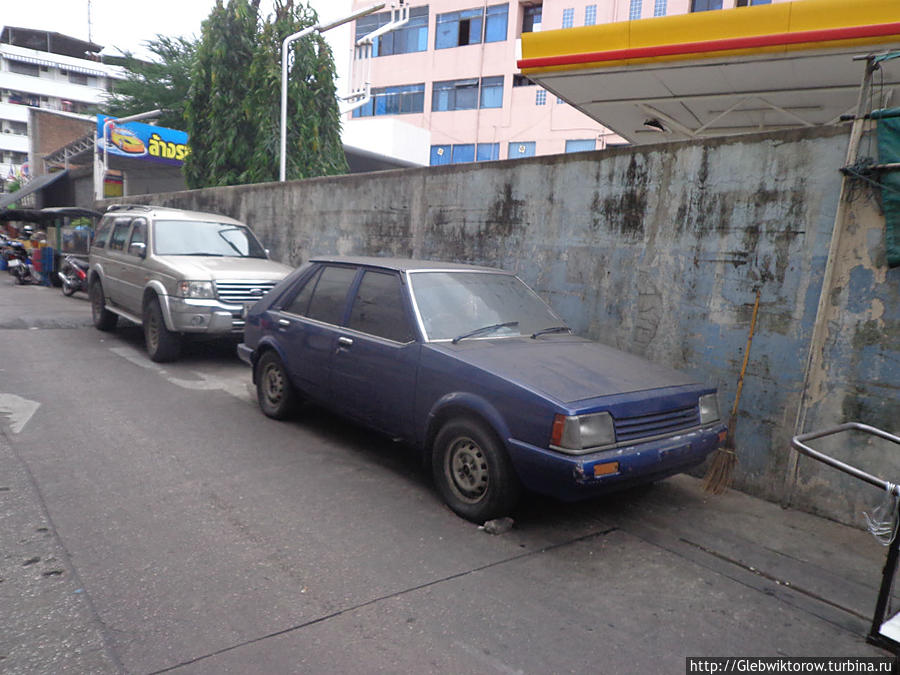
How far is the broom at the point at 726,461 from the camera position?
15.6ft

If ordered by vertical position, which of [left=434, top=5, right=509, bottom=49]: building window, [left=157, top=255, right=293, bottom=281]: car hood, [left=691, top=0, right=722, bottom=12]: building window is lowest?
[left=157, top=255, right=293, bottom=281]: car hood

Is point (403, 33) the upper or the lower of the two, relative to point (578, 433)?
upper

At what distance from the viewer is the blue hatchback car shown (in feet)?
11.9

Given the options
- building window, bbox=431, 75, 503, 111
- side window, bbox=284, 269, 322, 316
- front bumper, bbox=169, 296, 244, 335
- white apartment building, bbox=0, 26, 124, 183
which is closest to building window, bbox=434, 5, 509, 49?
building window, bbox=431, 75, 503, 111

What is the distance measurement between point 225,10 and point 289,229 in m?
8.09

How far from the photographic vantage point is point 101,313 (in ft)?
33.3

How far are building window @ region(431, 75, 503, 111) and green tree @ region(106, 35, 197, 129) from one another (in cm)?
1053

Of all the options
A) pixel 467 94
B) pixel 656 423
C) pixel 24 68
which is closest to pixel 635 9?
pixel 467 94

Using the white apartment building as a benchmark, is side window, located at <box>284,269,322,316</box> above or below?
below

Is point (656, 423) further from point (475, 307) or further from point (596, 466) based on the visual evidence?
point (475, 307)

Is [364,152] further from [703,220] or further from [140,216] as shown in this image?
[703,220]

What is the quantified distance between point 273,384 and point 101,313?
5.73 meters

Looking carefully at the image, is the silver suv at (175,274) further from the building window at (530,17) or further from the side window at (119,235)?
the building window at (530,17)

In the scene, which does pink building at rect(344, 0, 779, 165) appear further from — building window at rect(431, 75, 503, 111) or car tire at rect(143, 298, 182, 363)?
car tire at rect(143, 298, 182, 363)
